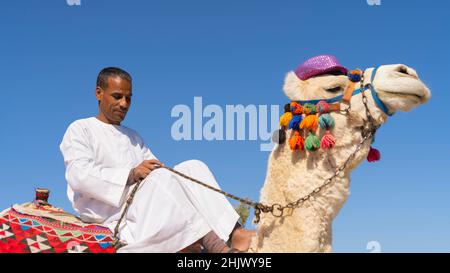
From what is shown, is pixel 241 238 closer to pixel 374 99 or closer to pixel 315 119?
pixel 315 119

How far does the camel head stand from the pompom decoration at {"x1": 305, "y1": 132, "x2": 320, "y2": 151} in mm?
300

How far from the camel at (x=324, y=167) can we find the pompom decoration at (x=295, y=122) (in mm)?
69

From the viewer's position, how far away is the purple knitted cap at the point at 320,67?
332 centimetres

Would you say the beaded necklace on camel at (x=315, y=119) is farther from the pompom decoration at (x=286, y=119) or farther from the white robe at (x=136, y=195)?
the white robe at (x=136, y=195)

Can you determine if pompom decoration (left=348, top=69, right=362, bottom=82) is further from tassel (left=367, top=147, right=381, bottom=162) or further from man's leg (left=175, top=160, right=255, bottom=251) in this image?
man's leg (left=175, top=160, right=255, bottom=251)

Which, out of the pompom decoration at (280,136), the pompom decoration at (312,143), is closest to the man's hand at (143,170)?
the pompom decoration at (280,136)

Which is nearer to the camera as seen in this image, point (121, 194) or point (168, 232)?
point (168, 232)

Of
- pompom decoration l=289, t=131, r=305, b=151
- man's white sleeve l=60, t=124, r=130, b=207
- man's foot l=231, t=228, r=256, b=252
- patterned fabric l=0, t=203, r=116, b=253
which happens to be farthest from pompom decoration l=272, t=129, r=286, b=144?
patterned fabric l=0, t=203, r=116, b=253

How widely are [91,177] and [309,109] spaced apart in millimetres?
1531

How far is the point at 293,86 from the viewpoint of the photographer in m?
3.40

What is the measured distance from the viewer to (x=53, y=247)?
355 cm
